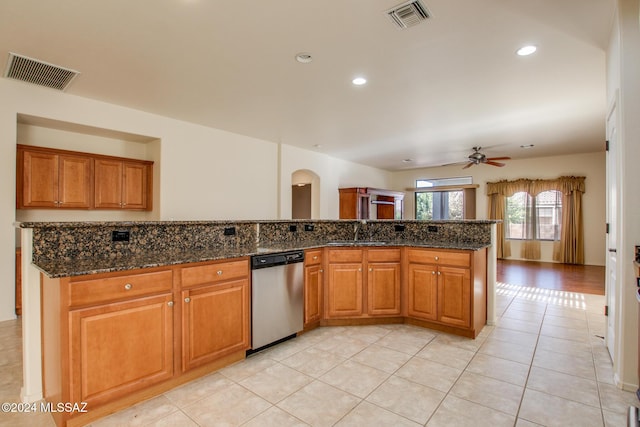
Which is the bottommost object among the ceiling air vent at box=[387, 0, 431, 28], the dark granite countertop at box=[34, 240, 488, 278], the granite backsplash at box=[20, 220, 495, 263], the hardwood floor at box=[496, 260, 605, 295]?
the hardwood floor at box=[496, 260, 605, 295]

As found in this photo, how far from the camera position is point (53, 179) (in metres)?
4.04

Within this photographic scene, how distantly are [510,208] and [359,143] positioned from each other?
16.2 ft

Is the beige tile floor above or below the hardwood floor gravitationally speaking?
above

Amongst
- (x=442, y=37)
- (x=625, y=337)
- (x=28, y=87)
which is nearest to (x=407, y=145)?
(x=442, y=37)

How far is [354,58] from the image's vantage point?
2.96 meters

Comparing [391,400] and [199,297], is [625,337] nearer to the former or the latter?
[391,400]

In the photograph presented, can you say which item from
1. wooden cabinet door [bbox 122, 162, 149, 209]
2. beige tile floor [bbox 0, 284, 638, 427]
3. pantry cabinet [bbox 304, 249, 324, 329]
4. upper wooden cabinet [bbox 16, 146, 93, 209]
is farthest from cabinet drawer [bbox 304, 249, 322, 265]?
upper wooden cabinet [bbox 16, 146, 93, 209]

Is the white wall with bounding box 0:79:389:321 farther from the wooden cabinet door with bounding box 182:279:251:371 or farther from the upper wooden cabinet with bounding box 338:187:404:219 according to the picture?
the wooden cabinet door with bounding box 182:279:251:371

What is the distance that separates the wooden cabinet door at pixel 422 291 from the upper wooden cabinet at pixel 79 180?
3.95 metres

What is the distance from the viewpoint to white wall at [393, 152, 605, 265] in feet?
24.2

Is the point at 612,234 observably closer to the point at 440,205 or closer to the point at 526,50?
the point at 526,50

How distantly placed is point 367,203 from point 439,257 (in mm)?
5040

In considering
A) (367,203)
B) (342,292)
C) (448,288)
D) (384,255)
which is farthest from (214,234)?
(367,203)

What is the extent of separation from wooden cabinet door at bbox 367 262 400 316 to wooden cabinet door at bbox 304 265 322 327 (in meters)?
0.53
